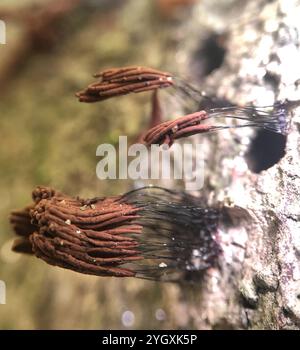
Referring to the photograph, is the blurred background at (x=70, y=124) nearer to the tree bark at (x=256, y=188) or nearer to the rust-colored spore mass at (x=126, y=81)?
the tree bark at (x=256, y=188)

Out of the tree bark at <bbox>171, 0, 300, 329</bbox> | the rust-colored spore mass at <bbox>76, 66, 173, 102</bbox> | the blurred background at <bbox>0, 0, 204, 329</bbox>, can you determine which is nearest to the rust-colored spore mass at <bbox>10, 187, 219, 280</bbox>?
the tree bark at <bbox>171, 0, 300, 329</bbox>

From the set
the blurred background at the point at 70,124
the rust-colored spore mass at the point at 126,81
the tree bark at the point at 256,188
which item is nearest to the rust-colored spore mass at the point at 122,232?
the tree bark at the point at 256,188

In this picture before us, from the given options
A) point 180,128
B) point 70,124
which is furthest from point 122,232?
point 70,124

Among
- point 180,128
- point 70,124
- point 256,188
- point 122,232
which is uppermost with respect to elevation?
point 70,124

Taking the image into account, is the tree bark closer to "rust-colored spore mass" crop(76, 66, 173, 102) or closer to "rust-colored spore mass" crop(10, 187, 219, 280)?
"rust-colored spore mass" crop(10, 187, 219, 280)

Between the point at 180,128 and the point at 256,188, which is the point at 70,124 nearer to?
the point at 180,128

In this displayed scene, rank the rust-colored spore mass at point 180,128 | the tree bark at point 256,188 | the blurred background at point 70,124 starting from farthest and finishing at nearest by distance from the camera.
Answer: the blurred background at point 70,124 → the rust-colored spore mass at point 180,128 → the tree bark at point 256,188
